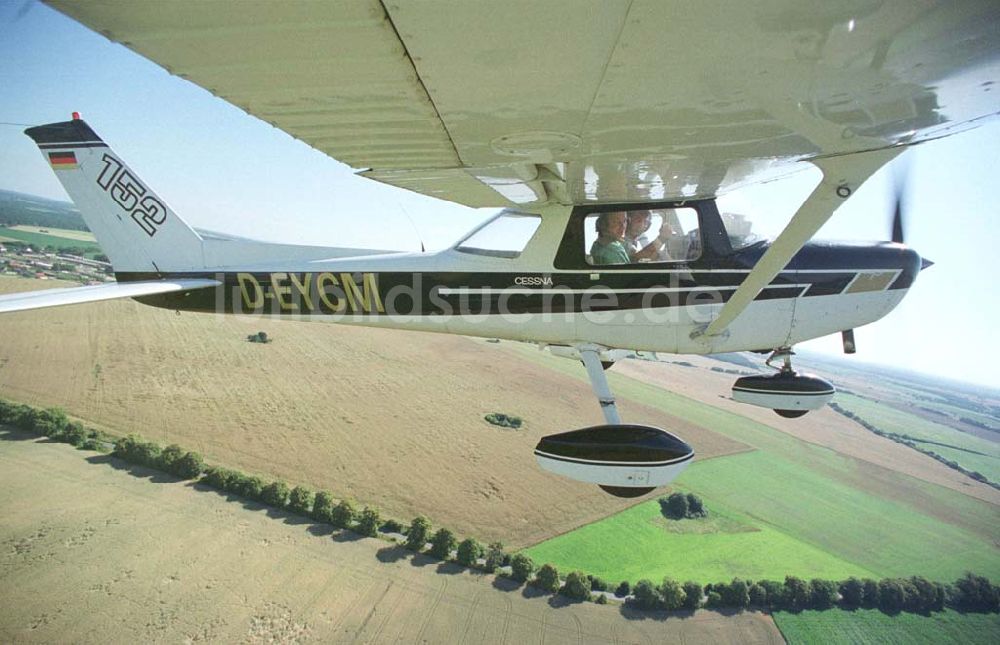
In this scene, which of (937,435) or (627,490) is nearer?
(627,490)

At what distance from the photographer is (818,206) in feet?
8.27

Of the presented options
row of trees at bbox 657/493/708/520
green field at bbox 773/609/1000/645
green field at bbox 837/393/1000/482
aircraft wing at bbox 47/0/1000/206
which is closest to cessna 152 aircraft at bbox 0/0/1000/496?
aircraft wing at bbox 47/0/1000/206

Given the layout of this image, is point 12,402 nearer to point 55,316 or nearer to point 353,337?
point 55,316

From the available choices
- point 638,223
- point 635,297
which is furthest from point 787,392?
point 638,223

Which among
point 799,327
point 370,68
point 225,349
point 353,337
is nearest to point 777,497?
point 799,327

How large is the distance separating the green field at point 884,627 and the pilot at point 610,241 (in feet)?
56.3

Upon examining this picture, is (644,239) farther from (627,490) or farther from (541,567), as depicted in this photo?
(541,567)

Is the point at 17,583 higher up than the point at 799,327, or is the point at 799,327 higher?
the point at 799,327

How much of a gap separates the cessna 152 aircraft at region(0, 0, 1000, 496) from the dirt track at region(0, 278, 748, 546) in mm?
12627

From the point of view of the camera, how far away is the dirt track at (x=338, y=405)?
1558 centimetres

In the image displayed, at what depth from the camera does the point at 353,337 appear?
2867 cm

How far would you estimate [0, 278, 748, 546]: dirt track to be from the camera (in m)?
15.6

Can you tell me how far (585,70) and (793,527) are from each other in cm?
2229

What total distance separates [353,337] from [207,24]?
95.3ft
